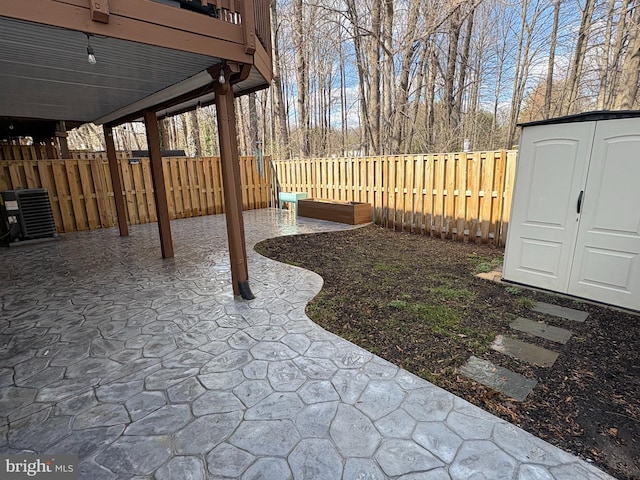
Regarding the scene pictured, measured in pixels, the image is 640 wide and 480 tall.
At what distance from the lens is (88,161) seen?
25.7 ft

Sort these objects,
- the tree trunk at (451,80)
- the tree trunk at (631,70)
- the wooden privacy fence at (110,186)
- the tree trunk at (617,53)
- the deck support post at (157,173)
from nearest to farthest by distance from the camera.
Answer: the deck support post at (157,173)
the tree trunk at (631,70)
the wooden privacy fence at (110,186)
the tree trunk at (617,53)
the tree trunk at (451,80)

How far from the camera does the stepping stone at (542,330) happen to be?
2.87 m

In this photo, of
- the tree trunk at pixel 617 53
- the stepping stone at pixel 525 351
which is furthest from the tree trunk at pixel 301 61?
the stepping stone at pixel 525 351

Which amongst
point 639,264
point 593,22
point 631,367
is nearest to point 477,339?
point 631,367

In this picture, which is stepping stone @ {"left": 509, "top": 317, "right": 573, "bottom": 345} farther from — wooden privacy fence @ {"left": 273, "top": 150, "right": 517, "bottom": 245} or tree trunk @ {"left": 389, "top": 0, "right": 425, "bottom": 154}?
tree trunk @ {"left": 389, "top": 0, "right": 425, "bottom": 154}

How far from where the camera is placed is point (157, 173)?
16.6 feet

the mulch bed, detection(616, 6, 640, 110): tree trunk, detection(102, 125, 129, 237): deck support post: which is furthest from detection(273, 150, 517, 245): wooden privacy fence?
detection(102, 125, 129, 237): deck support post

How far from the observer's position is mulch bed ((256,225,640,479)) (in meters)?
1.90

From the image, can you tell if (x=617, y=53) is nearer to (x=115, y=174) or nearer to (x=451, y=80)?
(x=451, y=80)

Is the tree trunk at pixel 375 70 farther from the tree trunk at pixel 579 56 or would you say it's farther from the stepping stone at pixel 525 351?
the stepping stone at pixel 525 351

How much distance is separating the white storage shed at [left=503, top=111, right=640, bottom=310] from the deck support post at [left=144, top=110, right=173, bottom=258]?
5.02 m

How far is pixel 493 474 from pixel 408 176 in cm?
612

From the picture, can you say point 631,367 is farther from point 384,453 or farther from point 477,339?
point 384,453

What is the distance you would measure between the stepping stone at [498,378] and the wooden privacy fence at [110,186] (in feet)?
24.2
